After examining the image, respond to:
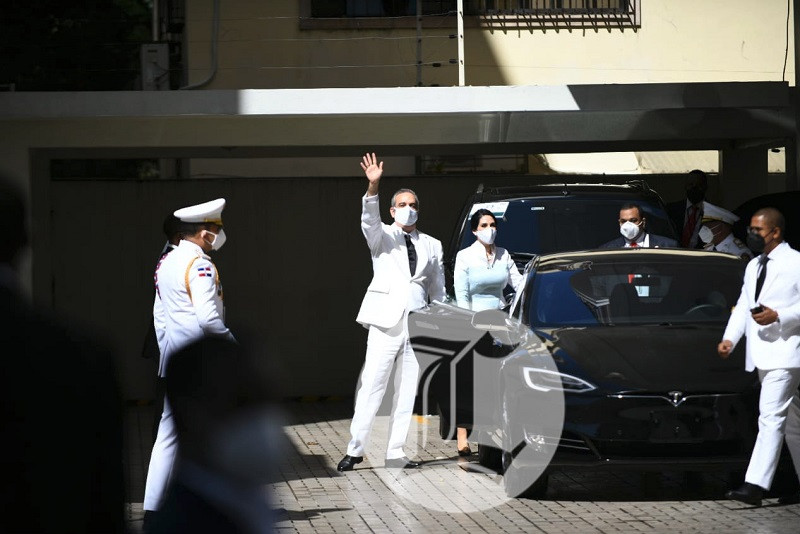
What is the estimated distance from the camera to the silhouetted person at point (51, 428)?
3.24m

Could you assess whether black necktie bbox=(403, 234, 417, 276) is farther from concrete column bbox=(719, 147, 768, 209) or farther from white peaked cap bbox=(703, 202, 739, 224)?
concrete column bbox=(719, 147, 768, 209)

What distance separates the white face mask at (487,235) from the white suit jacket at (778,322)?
273 cm

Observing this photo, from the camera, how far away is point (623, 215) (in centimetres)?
1186

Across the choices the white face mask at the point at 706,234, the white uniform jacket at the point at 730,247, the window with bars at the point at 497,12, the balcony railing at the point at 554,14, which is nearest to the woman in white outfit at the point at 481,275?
the white face mask at the point at 706,234

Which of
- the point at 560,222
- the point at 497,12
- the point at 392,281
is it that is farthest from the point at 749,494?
the point at 497,12

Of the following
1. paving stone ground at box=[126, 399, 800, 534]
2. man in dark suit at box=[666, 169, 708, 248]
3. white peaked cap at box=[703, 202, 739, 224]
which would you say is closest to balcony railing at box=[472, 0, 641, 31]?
man in dark suit at box=[666, 169, 708, 248]

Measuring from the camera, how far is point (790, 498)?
29.8 ft

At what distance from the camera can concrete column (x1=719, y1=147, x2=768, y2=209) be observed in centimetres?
1561

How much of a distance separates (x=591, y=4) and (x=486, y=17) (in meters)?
1.44

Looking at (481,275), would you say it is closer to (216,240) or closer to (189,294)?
(216,240)

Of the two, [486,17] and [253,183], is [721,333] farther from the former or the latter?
[486,17]

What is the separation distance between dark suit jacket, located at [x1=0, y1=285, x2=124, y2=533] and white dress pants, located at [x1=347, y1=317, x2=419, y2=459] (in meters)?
7.12

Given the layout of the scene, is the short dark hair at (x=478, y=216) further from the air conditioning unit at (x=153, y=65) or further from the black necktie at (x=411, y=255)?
the air conditioning unit at (x=153, y=65)

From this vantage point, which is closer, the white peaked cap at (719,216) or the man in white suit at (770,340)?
the man in white suit at (770,340)
